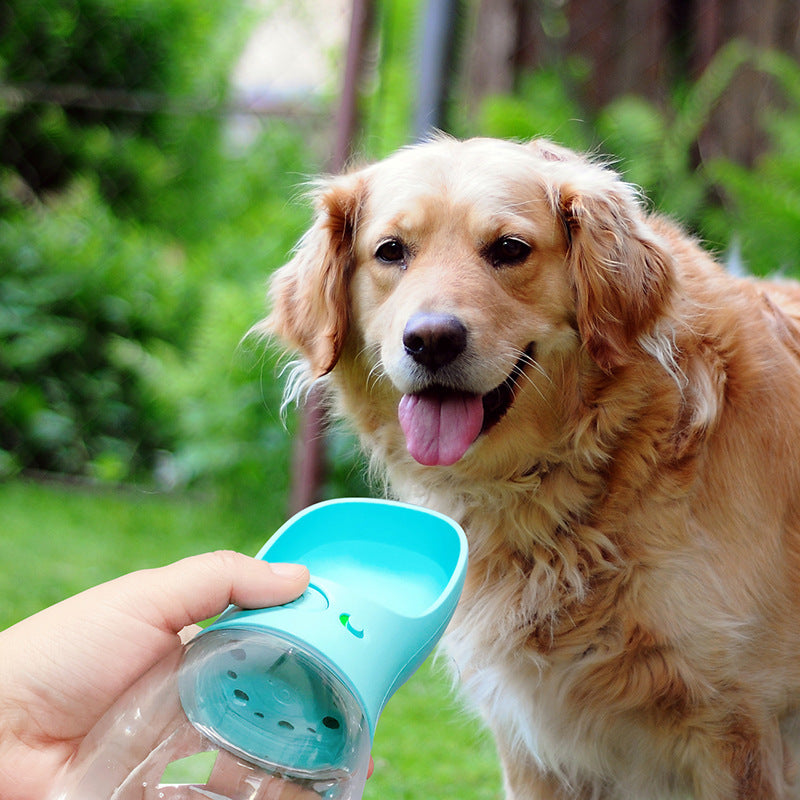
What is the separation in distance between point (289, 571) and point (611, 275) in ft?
3.65

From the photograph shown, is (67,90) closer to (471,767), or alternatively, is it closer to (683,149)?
(683,149)

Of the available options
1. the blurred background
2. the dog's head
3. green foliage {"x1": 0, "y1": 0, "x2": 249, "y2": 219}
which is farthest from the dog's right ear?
green foliage {"x1": 0, "y1": 0, "x2": 249, "y2": 219}

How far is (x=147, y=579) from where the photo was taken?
4.94 feet

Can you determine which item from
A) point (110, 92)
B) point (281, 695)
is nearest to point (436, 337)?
point (281, 695)

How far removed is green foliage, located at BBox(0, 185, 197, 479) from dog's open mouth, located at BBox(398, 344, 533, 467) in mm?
3929

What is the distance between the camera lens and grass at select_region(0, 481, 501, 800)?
3182 millimetres

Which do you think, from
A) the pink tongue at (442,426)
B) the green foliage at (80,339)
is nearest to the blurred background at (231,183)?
the green foliage at (80,339)

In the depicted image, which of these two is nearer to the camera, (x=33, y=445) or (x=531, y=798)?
(x=531, y=798)

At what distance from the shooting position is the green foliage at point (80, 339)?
584 cm

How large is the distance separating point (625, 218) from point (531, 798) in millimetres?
1486

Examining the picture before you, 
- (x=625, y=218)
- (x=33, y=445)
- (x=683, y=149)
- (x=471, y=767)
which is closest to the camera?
(x=625, y=218)

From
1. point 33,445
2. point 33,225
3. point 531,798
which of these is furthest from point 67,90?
point 531,798

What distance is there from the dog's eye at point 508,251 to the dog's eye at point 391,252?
0.23 m

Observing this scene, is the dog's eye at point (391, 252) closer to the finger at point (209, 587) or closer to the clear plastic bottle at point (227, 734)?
the finger at point (209, 587)
